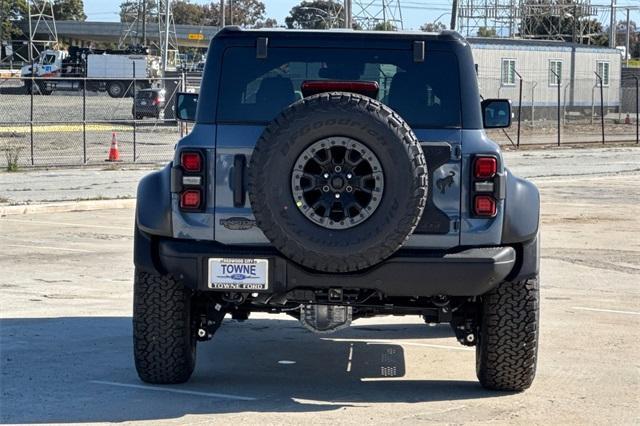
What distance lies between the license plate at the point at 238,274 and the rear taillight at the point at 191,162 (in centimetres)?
55

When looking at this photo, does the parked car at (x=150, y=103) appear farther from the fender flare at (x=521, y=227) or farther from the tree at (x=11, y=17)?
the tree at (x=11, y=17)

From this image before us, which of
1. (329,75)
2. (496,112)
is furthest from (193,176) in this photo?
(496,112)

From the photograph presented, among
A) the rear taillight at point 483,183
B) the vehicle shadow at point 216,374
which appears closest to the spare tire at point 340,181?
the rear taillight at point 483,183

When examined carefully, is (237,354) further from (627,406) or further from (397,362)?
(627,406)

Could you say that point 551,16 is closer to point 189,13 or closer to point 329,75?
point 189,13

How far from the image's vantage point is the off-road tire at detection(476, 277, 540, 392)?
7582 millimetres

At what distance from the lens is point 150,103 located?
49062 millimetres

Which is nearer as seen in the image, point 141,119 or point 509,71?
point 141,119

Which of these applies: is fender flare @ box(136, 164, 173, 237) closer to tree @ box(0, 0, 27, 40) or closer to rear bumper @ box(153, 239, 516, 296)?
rear bumper @ box(153, 239, 516, 296)

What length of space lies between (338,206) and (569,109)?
58930 millimetres

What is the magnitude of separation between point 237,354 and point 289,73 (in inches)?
94.2

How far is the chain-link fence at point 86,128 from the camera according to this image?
31031 mm

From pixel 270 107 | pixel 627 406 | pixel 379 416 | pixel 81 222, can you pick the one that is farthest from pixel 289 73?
pixel 81 222

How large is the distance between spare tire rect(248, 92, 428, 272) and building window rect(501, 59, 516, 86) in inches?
2178
